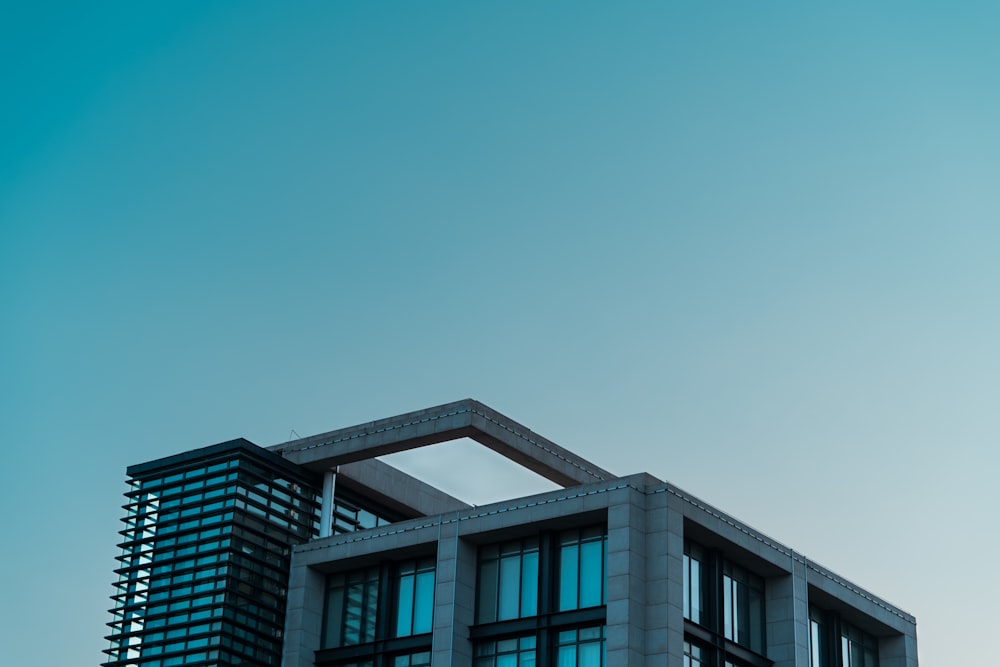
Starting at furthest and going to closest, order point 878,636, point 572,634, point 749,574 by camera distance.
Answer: point 878,636, point 749,574, point 572,634

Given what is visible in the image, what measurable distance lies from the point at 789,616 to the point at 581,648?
37.9ft

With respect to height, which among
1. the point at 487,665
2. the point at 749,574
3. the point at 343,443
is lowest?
the point at 487,665

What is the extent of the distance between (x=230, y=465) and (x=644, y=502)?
20580mm

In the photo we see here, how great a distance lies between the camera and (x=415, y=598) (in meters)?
75.2

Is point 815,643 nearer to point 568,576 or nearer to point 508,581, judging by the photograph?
point 568,576

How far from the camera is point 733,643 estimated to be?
237 feet

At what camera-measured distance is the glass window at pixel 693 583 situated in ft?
230

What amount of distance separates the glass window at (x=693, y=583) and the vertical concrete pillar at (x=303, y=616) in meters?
18.2

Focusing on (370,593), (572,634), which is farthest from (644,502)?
(370,593)

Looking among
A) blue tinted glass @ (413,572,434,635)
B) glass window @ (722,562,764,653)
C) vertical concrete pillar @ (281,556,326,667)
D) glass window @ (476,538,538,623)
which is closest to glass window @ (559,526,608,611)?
glass window @ (476,538,538,623)

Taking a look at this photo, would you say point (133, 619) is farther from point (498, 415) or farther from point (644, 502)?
point (644, 502)

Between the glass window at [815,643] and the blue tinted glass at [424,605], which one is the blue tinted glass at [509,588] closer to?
the blue tinted glass at [424,605]

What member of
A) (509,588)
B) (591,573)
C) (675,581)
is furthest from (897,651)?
(509,588)

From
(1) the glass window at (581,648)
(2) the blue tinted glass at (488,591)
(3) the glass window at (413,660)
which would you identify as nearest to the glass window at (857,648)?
(1) the glass window at (581,648)
